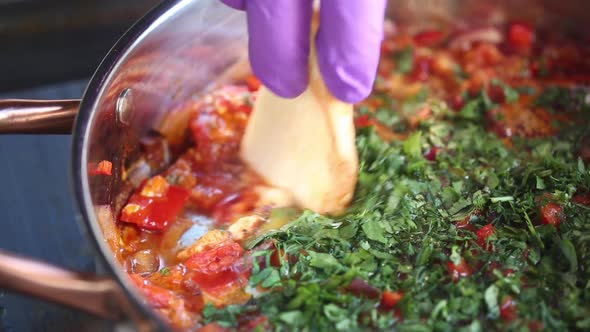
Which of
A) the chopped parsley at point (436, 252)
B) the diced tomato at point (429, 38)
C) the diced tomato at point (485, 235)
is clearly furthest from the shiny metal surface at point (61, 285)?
the diced tomato at point (429, 38)

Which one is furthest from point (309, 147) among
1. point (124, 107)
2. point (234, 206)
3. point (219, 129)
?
point (124, 107)

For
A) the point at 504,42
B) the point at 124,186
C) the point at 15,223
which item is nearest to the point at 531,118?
the point at 504,42

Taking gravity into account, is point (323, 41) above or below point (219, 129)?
above

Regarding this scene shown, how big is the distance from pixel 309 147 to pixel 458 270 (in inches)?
20.5

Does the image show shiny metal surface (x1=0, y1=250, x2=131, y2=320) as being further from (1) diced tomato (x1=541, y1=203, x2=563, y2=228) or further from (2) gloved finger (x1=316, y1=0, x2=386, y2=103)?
(1) diced tomato (x1=541, y1=203, x2=563, y2=228)

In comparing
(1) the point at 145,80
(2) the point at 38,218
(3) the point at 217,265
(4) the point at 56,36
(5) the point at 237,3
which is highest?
(5) the point at 237,3

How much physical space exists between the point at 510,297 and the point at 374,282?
0.27 meters

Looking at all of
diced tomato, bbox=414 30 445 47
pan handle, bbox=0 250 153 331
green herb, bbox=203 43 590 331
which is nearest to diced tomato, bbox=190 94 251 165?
green herb, bbox=203 43 590 331

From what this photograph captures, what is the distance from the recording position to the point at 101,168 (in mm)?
1639

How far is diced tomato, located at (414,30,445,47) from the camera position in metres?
2.52

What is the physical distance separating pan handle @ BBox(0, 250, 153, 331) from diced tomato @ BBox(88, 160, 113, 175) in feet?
0.96

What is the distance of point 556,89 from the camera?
230 centimetres

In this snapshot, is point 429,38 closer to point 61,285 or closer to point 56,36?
point 56,36

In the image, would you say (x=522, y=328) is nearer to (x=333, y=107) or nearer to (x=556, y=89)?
(x=333, y=107)
